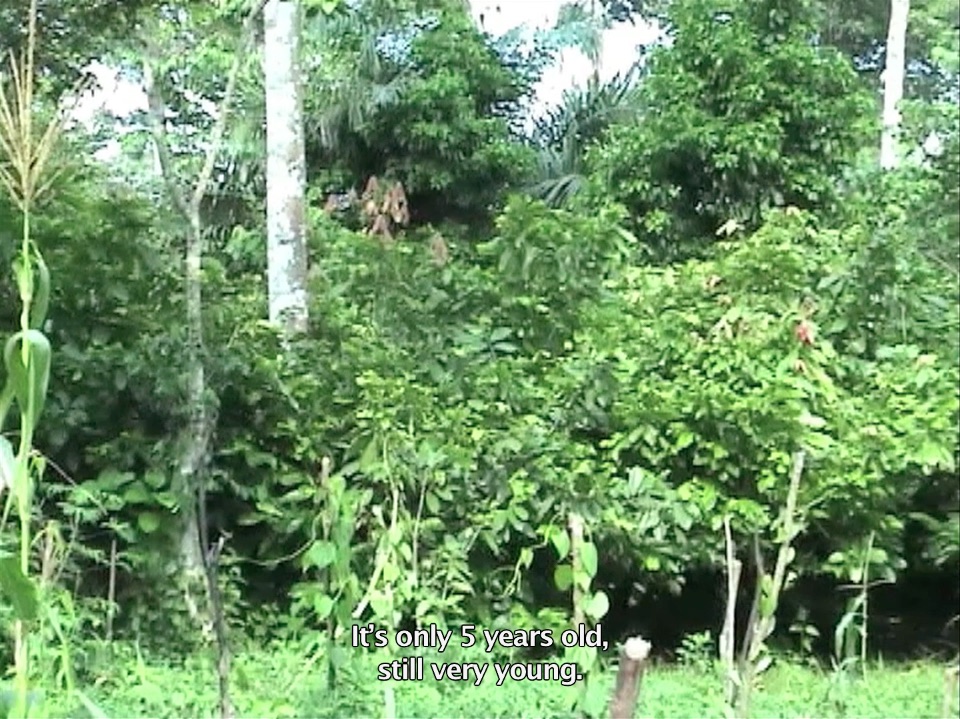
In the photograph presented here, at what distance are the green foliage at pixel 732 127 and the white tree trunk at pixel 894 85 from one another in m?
0.02

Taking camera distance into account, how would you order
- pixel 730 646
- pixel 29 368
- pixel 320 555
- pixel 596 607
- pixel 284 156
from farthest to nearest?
pixel 284 156 < pixel 320 555 < pixel 596 607 < pixel 730 646 < pixel 29 368

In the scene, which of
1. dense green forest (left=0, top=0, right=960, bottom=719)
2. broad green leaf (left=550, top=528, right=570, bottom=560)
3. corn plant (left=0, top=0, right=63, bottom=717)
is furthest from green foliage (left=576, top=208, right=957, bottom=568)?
corn plant (left=0, top=0, right=63, bottom=717)

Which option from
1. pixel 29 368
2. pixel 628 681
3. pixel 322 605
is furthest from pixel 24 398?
pixel 322 605

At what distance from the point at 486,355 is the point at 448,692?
0.39m

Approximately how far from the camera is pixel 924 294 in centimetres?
129

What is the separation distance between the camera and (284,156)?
1.51 m

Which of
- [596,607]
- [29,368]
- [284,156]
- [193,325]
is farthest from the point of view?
[193,325]

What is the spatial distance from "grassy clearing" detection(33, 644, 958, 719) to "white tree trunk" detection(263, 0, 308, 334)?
17.0 inches

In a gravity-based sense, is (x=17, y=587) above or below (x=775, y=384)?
below

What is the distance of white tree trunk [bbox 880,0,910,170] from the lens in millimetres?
1302

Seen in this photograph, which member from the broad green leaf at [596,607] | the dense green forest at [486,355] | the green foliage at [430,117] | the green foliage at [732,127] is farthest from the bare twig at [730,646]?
the green foliage at [430,117]

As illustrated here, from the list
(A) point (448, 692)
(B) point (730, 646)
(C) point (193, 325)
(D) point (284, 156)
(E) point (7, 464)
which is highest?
(D) point (284, 156)

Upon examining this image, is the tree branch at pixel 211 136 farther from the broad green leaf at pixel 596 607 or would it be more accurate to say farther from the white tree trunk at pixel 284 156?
the broad green leaf at pixel 596 607

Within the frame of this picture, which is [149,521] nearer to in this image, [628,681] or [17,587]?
[17,587]
